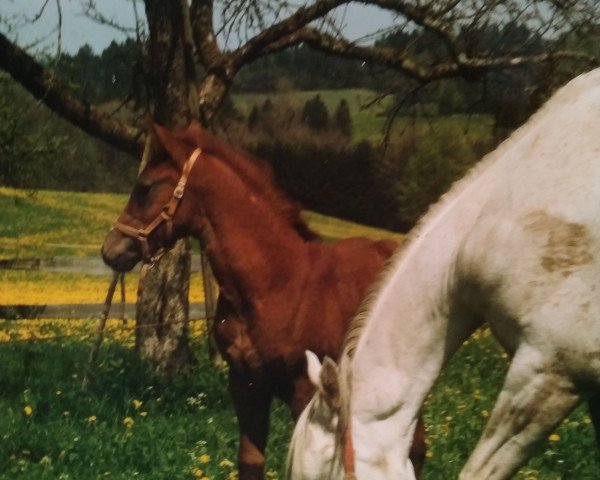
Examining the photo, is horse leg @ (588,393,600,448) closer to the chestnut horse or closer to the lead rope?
the chestnut horse

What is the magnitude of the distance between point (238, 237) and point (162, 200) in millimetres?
319

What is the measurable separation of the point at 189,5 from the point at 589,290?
120 inches

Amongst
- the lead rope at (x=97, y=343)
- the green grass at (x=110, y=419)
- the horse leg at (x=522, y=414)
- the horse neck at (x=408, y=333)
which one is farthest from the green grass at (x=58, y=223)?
the horse leg at (x=522, y=414)

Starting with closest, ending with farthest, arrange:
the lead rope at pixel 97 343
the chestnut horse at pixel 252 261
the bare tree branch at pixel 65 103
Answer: the chestnut horse at pixel 252 261 → the lead rope at pixel 97 343 → the bare tree branch at pixel 65 103

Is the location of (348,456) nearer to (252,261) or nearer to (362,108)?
(252,261)

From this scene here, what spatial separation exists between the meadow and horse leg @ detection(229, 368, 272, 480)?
0.16 metres

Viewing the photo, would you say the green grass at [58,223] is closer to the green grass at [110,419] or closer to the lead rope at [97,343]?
the lead rope at [97,343]

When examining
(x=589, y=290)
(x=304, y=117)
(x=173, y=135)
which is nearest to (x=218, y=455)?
(x=173, y=135)

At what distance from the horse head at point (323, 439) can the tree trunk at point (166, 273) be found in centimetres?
239

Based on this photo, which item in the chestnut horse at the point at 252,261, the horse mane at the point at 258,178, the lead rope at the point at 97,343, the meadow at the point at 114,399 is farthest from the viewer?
the lead rope at the point at 97,343

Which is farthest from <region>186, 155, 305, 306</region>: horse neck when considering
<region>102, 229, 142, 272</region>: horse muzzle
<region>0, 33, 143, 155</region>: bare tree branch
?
<region>0, 33, 143, 155</region>: bare tree branch

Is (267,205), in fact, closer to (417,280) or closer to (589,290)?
(417,280)

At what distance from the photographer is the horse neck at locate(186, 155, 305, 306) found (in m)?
3.51

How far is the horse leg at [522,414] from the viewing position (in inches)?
95.2
